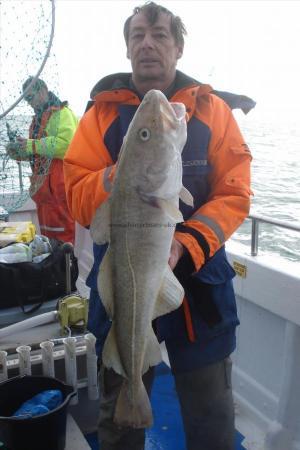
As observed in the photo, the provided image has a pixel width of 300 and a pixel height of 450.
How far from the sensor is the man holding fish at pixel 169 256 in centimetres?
187

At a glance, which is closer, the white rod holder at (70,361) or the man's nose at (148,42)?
the man's nose at (148,42)

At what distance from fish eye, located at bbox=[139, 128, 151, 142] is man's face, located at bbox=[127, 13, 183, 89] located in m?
0.66

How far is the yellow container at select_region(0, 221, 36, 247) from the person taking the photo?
166 inches

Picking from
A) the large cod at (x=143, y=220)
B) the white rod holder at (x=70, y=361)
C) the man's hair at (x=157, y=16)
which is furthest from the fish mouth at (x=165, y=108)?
the white rod holder at (x=70, y=361)

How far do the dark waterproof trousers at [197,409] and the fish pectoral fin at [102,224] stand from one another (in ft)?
2.84

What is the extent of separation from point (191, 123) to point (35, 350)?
6.69ft

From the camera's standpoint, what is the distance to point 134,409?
2.01m

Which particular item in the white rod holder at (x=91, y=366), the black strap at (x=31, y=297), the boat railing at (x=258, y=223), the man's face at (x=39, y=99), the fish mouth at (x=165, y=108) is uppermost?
the man's face at (x=39, y=99)

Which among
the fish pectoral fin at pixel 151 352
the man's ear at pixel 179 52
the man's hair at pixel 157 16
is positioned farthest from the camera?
the man's ear at pixel 179 52

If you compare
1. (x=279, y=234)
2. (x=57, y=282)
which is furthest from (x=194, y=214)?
(x=279, y=234)

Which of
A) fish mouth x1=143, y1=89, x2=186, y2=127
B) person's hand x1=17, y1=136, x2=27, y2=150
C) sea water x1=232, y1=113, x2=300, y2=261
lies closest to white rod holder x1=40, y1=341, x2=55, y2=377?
sea water x1=232, y1=113, x2=300, y2=261

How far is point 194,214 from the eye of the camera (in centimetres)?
218

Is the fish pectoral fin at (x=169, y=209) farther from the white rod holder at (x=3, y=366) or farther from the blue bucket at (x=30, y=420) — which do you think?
the white rod holder at (x=3, y=366)

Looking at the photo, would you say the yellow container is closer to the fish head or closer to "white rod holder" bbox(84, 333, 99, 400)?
"white rod holder" bbox(84, 333, 99, 400)
